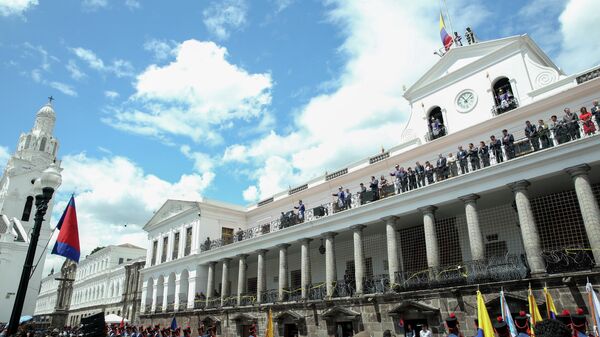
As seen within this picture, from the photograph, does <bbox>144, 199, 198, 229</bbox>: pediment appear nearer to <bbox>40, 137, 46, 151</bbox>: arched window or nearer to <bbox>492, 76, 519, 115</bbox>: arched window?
<bbox>40, 137, 46, 151</bbox>: arched window

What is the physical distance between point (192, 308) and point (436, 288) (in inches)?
724

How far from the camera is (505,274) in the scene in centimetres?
1331

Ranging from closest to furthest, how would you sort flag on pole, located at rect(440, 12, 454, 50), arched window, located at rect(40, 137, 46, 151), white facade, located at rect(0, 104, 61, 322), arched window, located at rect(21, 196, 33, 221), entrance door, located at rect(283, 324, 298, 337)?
entrance door, located at rect(283, 324, 298, 337), flag on pole, located at rect(440, 12, 454, 50), white facade, located at rect(0, 104, 61, 322), arched window, located at rect(21, 196, 33, 221), arched window, located at rect(40, 137, 46, 151)

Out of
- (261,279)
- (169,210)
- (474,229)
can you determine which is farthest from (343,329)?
(169,210)

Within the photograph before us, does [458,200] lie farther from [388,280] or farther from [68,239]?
[68,239]

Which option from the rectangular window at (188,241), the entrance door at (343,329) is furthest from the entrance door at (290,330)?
the rectangular window at (188,241)

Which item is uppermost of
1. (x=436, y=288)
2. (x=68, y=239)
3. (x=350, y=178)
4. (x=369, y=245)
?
(x=350, y=178)

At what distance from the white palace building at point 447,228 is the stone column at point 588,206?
0.13ft

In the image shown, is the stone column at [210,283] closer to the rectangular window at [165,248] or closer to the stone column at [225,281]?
the stone column at [225,281]

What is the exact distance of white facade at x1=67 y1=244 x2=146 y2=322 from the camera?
51266 mm

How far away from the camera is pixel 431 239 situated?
16.0m

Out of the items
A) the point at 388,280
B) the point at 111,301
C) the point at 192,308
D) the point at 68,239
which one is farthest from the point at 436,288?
the point at 111,301

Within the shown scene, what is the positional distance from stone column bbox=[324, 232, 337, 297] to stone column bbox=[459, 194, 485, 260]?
6.74 meters

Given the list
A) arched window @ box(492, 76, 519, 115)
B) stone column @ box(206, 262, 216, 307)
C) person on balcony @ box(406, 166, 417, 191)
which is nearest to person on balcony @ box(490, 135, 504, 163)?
person on balcony @ box(406, 166, 417, 191)
